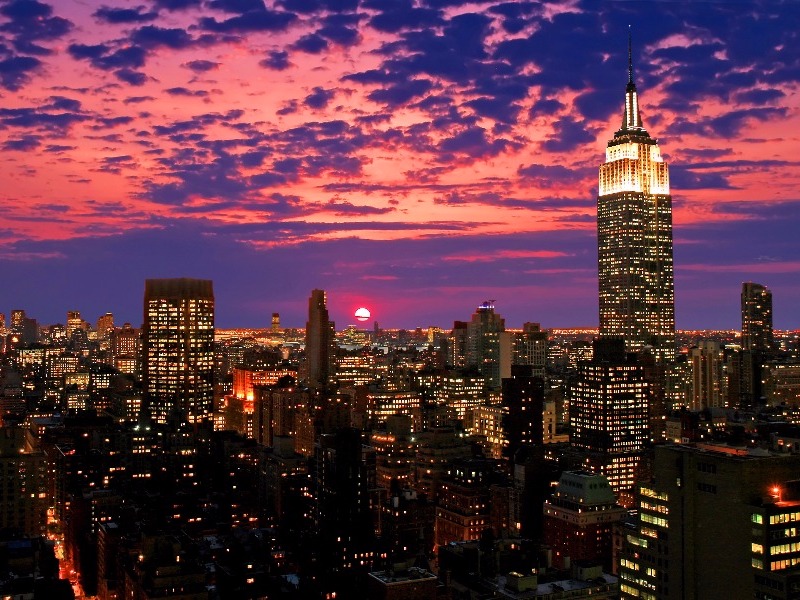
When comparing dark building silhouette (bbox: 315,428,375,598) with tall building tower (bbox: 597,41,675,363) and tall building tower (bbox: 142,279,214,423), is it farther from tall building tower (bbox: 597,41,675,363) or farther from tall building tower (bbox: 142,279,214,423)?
tall building tower (bbox: 597,41,675,363)

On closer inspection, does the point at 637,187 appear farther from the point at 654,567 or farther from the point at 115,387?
the point at 654,567

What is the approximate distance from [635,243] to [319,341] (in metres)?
56.9

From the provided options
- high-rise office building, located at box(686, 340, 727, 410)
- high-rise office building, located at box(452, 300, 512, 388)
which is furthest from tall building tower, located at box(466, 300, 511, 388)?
high-rise office building, located at box(686, 340, 727, 410)

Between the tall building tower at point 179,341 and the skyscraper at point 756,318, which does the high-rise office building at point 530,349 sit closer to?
the skyscraper at point 756,318

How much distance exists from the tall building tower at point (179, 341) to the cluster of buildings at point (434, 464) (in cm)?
35

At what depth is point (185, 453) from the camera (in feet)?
293

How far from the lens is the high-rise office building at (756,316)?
168750 mm

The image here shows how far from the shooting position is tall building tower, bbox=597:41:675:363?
158750mm

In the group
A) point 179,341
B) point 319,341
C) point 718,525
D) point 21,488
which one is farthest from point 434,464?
point 319,341

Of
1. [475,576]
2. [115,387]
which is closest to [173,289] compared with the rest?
[115,387]

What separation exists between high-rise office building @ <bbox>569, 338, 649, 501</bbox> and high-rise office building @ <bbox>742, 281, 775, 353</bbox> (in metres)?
76.5

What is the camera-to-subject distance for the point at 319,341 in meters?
154

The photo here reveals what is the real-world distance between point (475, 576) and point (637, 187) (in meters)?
123

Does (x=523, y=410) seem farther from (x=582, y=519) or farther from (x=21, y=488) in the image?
(x=21, y=488)
